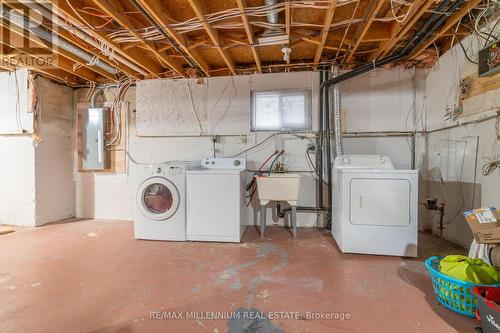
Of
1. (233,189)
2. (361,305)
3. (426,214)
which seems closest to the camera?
(361,305)

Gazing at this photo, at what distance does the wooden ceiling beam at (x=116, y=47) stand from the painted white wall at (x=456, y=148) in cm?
365

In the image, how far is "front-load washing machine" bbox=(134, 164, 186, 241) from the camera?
2.70m

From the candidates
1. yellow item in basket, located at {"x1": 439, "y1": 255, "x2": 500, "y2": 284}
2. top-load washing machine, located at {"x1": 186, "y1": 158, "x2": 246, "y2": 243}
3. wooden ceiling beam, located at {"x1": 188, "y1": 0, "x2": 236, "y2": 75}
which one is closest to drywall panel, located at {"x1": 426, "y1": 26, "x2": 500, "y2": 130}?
yellow item in basket, located at {"x1": 439, "y1": 255, "x2": 500, "y2": 284}

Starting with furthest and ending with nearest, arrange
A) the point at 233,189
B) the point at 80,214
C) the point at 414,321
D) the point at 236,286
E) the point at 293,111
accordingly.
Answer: the point at 80,214, the point at 293,111, the point at 233,189, the point at 236,286, the point at 414,321

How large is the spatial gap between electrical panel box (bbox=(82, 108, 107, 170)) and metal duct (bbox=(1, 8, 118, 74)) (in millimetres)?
896

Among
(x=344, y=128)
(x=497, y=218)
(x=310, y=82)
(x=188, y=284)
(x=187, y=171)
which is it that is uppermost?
(x=310, y=82)

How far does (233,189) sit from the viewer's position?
8.72 feet

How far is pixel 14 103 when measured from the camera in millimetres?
3432

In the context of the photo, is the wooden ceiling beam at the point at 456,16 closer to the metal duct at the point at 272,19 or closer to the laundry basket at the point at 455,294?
the metal duct at the point at 272,19

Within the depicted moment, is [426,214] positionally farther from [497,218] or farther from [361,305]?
[361,305]

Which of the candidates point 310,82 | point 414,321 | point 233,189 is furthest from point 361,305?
point 310,82

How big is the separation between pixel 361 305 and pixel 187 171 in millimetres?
2063

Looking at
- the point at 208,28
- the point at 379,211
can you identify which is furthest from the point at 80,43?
the point at 379,211
